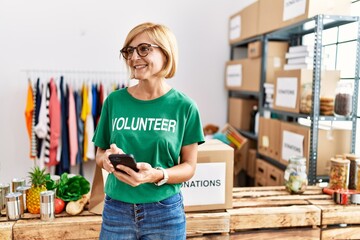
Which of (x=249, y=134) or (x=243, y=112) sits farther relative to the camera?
(x=243, y=112)

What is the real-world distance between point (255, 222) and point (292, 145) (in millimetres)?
1068

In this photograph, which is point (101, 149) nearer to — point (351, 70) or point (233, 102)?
point (351, 70)

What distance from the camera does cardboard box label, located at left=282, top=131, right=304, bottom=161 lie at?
261 cm

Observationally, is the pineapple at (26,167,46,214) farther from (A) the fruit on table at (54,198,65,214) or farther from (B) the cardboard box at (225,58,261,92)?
(B) the cardboard box at (225,58,261,92)

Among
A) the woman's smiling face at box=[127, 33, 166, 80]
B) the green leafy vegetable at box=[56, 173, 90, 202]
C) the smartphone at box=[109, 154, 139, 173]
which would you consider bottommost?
the green leafy vegetable at box=[56, 173, 90, 202]

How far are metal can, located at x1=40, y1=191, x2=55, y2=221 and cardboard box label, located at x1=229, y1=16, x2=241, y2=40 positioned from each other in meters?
2.99

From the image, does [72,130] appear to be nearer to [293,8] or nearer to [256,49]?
[256,49]

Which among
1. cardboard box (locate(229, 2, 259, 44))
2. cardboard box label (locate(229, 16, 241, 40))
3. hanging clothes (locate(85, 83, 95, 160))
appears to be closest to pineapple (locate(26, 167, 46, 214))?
hanging clothes (locate(85, 83, 95, 160))

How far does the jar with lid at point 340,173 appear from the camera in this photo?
2.11m

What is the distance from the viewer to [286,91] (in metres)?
2.83

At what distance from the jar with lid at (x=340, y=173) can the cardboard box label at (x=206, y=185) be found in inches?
29.6

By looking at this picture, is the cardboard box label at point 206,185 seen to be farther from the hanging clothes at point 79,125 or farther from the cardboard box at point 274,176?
the hanging clothes at point 79,125

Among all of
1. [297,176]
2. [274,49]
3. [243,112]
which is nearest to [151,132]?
[297,176]

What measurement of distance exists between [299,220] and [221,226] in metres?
0.43
